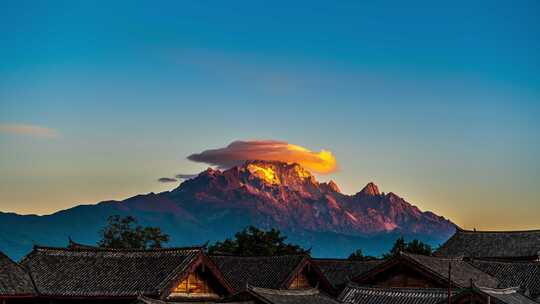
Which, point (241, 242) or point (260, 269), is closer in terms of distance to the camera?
point (260, 269)

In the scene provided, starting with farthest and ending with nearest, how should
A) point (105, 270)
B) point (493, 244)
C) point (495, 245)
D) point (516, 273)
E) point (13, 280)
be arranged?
point (493, 244), point (495, 245), point (516, 273), point (105, 270), point (13, 280)

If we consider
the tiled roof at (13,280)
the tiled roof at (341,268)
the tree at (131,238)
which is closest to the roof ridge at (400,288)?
the tiled roof at (341,268)

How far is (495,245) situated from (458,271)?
32.0 metres

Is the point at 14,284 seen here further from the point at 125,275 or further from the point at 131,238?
the point at 131,238

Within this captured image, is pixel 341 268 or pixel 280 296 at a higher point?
pixel 341 268

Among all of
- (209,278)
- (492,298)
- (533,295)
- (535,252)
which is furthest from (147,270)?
(535,252)

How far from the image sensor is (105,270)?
55.0 metres

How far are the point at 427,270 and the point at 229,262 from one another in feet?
70.7

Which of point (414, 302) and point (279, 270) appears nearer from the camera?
point (414, 302)

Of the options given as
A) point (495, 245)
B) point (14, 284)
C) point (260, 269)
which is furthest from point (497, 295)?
point (495, 245)

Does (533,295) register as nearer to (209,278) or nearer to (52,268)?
(209,278)

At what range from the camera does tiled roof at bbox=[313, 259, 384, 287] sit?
71938 mm

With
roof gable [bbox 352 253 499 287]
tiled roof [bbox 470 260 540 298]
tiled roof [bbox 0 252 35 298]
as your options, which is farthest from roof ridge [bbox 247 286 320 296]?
tiled roof [bbox 470 260 540 298]

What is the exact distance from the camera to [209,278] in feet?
→ 179
